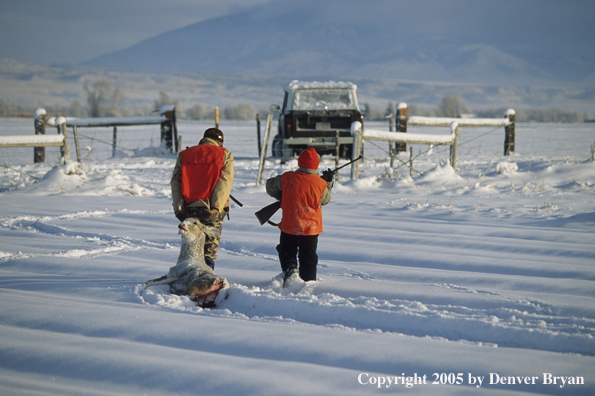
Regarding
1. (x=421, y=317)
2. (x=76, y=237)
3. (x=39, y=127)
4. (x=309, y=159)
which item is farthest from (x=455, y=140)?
(x=39, y=127)

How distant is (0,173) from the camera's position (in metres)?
9.54

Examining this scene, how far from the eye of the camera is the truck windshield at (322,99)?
11.2 metres

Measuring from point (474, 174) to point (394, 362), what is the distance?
7.55 meters

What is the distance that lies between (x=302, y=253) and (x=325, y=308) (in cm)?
72

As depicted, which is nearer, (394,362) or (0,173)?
(394,362)

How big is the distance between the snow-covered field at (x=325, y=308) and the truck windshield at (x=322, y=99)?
5.53m

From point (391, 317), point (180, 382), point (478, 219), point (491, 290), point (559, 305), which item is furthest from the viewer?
point (478, 219)

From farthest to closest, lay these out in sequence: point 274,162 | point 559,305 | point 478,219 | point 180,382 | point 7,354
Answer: point 274,162 → point 478,219 → point 559,305 → point 7,354 → point 180,382

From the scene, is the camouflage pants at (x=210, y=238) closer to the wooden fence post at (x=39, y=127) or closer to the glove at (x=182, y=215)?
the glove at (x=182, y=215)

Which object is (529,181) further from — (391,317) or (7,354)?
(7,354)

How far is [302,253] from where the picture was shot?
11.2ft

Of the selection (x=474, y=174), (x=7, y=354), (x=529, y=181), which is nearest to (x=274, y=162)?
(x=474, y=174)

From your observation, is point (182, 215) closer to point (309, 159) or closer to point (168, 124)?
point (309, 159)

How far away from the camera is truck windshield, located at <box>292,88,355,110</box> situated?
11.2 m
